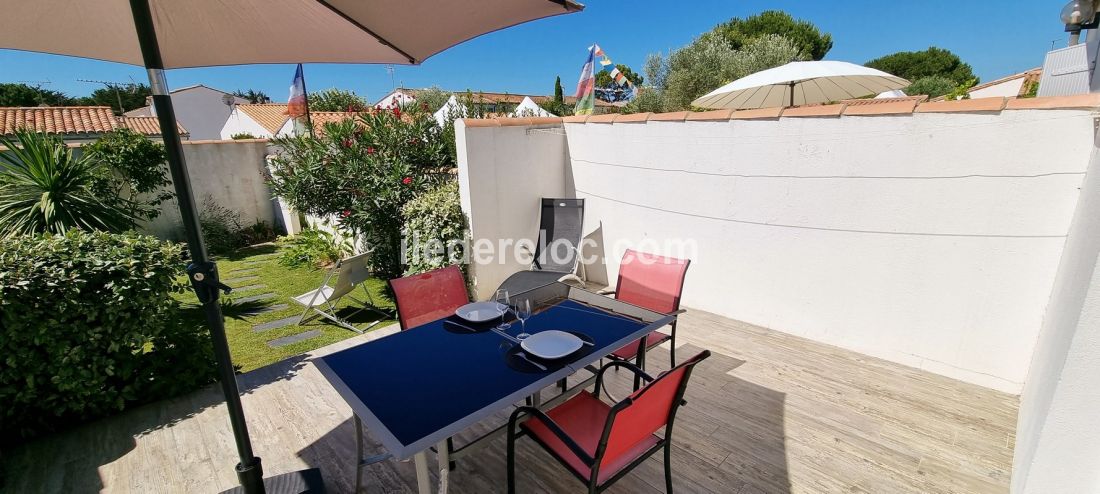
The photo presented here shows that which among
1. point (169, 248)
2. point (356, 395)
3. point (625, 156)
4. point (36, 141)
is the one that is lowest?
point (356, 395)

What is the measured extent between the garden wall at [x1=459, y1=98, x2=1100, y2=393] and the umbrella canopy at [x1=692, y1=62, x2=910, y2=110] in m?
0.91

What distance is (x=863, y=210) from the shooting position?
3223mm

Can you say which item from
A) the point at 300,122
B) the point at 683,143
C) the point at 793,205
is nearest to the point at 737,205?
the point at 793,205

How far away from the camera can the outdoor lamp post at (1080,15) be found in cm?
238

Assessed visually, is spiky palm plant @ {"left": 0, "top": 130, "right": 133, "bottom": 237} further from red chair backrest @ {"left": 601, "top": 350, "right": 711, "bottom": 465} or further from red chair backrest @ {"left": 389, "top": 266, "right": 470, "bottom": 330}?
red chair backrest @ {"left": 601, "top": 350, "right": 711, "bottom": 465}

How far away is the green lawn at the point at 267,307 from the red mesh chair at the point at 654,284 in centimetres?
282

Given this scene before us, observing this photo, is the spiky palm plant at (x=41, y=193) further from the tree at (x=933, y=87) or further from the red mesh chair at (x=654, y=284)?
the tree at (x=933, y=87)

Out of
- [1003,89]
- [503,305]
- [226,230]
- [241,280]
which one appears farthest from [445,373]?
[1003,89]

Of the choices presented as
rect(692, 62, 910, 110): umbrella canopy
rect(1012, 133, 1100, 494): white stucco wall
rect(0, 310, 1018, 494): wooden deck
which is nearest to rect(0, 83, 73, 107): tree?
rect(0, 310, 1018, 494): wooden deck

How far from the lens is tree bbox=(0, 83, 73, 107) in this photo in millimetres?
29627

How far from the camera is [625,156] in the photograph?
4676mm

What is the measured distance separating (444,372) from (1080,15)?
410 cm

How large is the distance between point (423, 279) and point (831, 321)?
3.41 m

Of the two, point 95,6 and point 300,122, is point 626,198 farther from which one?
point 300,122
